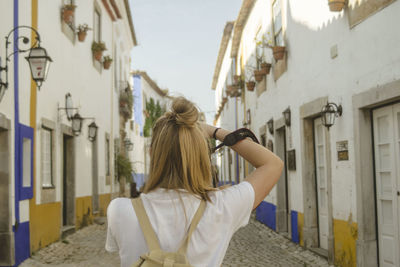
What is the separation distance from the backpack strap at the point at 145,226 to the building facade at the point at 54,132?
595cm

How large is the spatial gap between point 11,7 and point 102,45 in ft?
22.1

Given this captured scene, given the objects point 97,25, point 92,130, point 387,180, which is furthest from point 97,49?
point 387,180

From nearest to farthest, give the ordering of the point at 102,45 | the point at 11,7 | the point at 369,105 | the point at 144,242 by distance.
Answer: the point at 144,242, the point at 369,105, the point at 11,7, the point at 102,45

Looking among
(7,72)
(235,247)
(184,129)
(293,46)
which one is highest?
(293,46)

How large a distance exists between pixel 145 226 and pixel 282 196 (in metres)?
10.5

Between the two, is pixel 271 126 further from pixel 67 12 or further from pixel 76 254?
pixel 76 254

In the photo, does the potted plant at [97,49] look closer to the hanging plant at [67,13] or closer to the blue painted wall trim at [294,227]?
the hanging plant at [67,13]

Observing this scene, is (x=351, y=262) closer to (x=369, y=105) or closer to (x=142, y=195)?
(x=369, y=105)

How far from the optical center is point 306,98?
29.9ft

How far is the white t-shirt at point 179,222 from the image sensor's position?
169 centimetres

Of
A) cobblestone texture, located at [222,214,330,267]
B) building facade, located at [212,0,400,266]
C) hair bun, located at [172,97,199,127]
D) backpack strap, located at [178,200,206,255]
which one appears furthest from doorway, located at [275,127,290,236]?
backpack strap, located at [178,200,206,255]

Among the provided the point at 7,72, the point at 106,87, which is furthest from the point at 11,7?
the point at 106,87

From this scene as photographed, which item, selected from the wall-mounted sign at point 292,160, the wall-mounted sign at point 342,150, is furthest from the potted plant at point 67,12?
the wall-mounted sign at point 342,150

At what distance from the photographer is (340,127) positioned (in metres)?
7.40
